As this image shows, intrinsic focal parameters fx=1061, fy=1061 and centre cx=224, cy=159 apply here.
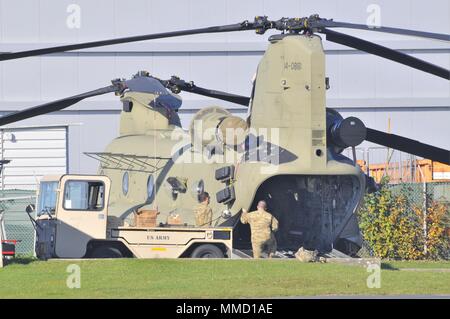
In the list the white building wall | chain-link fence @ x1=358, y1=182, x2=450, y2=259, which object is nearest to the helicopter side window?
chain-link fence @ x1=358, y1=182, x2=450, y2=259

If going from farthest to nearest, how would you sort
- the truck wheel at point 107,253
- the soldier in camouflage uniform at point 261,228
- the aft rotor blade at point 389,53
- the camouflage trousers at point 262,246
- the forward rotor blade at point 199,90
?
the forward rotor blade at point 199,90 → the truck wheel at point 107,253 → the camouflage trousers at point 262,246 → the soldier in camouflage uniform at point 261,228 → the aft rotor blade at point 389,53

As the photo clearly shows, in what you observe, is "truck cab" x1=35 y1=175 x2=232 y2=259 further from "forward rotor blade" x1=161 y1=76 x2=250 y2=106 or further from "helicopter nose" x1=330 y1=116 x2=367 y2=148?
"forward rotor blade" x1=161 y1=76 x2=250 y2=106

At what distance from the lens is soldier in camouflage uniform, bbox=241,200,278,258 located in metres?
23.1

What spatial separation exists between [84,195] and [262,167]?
4.38 meters

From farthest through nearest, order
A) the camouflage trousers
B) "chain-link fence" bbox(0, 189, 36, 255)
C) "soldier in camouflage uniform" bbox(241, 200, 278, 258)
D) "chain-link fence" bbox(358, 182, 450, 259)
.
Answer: "chain-link fence" bbox(0, 189, 36, 255) < "chain-link fence" bbox(358, 182, 450, 259) < the camouflage trousers < "soldier in camouflage uniform" bbox(241, 200, 278, 258)

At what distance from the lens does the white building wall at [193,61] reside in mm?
41281

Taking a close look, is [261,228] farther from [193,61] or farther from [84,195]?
[193,61]

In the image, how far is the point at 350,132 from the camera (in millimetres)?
22406

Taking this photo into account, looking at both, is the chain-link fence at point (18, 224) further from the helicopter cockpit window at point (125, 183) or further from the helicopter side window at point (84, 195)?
the helicopter side window at point (84, 195)

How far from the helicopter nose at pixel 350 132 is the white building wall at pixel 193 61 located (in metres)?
18.9

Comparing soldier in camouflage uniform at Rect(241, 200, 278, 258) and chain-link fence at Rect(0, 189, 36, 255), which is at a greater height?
soldier in camouflage uniform at Rect(241, 200, 278, 258)

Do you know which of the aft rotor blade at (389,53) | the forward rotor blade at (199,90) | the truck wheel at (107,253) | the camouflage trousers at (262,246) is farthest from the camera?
the forward rotor blade at (199,90)

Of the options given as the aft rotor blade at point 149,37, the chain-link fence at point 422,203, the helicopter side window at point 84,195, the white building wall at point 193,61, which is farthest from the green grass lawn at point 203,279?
the white building wall at point 193,61
